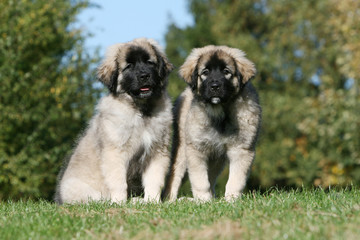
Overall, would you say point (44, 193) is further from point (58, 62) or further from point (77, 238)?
point (77, 238)

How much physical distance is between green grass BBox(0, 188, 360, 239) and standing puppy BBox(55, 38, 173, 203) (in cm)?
103

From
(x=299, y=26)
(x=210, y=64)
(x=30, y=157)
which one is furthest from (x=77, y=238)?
(x=299, y=26)

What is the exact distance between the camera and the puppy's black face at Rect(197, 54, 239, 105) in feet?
19.4

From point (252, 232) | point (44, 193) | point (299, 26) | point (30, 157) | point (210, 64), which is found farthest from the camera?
point (299, 26)

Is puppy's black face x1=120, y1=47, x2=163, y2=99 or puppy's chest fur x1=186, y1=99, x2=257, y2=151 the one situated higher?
puppy's black face x1=120, y1=47, x2=163, y2=99

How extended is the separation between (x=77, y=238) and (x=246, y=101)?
9.86 feet

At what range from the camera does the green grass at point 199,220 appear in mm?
3631

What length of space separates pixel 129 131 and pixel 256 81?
59.8ft

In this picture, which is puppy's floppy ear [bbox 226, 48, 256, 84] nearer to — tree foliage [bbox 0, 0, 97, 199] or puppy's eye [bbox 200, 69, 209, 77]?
puppy's eye [bbox 200, 69, 209, 77]

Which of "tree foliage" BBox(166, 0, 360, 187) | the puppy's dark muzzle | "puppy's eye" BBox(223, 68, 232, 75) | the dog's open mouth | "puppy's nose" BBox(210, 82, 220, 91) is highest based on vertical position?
"puppy's eye" BBox(223, 68, 232, 75)

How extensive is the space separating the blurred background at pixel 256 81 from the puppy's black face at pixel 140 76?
1.79m

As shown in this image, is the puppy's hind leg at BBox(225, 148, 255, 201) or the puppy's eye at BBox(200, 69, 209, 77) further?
the puppy's eye at BBox(200, 69, 209, 77)

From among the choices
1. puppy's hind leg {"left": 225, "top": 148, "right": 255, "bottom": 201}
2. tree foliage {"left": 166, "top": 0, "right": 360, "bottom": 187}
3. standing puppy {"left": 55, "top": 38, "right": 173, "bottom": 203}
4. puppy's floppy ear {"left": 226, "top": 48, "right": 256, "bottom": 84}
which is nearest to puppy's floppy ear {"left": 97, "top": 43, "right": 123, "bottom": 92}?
standing puppy {"left": 55, "top": 38, "right": 173, "bottom": 203}

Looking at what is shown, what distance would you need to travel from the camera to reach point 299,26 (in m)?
22.8
